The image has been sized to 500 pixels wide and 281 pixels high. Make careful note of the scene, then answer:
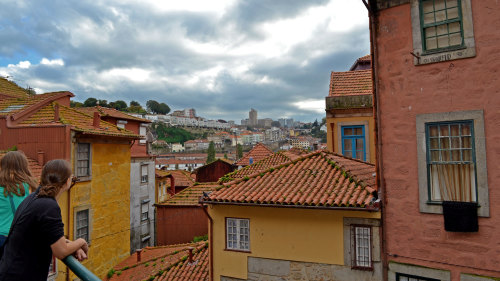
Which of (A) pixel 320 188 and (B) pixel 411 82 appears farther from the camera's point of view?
(A) pixel 320 188

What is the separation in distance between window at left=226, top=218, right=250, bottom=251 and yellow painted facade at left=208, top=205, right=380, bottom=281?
138 millimetres

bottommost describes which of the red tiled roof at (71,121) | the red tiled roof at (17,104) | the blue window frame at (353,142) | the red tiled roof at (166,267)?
the red tiled roof at (166,267)

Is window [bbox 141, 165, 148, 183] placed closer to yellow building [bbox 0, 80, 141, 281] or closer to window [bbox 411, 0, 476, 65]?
yellow building [bbox 0, 80, 141, 281]

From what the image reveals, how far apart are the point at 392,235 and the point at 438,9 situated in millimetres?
5550

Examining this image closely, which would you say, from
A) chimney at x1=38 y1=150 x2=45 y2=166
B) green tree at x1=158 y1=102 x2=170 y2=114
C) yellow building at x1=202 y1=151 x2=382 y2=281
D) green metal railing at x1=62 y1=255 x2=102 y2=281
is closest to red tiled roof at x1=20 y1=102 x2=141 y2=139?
chimney at x1=38 y1=150 x2=45 y2=166

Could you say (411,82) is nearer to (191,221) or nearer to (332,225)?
(332,225)

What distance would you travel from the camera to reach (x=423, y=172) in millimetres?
7605

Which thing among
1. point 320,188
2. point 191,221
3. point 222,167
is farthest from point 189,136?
point 320,188

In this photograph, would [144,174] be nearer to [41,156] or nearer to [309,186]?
[41,156]

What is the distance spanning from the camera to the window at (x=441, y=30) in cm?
716

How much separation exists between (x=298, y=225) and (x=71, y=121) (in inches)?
495

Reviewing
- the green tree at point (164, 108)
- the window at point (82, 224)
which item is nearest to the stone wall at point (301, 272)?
the window at point (82, 224)

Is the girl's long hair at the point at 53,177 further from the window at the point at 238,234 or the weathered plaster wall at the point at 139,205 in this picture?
the weathered plaster wall at the point at 139,205

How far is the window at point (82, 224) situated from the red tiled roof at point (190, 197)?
21.7 ft
